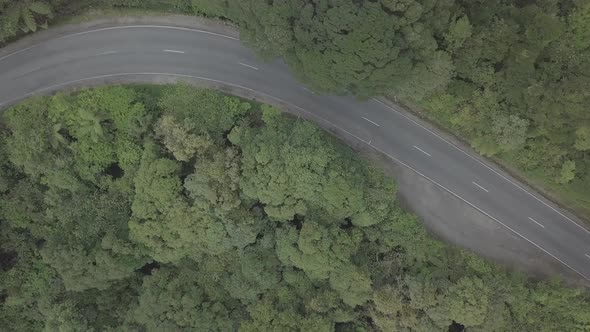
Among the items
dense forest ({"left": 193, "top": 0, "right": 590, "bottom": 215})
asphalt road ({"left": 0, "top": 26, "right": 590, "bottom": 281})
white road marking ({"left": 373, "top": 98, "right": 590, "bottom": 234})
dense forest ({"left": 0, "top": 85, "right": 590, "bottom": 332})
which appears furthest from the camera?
asphalt road ({"left": 0, "top": 26, "right": 590, "bottom": 281})

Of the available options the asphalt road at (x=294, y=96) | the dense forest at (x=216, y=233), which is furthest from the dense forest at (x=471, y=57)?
the dense forest at (x=216, y=233)

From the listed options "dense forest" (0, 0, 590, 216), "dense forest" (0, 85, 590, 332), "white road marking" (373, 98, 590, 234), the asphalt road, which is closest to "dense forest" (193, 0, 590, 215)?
"dense forest" (0, 0, 590, 216)

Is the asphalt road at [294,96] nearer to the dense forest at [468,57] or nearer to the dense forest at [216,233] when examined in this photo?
the dense forest at [216,233]

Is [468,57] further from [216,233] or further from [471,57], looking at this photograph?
[216,233]

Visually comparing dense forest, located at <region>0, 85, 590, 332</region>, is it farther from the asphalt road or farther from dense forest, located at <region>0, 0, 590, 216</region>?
dense forest, located at <region>0, 0, 590, 216</region>

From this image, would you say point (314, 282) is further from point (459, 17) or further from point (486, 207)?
point (459, 17)
